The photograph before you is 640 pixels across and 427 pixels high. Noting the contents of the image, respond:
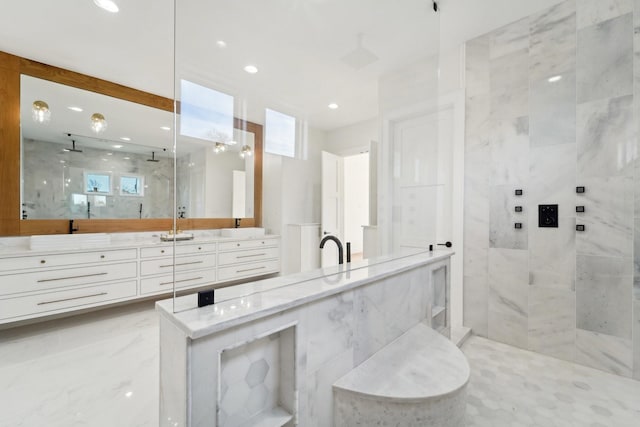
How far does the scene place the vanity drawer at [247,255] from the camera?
2213 millimetres

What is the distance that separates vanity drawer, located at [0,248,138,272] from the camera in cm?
222

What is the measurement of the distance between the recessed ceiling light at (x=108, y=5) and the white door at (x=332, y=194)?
188cm

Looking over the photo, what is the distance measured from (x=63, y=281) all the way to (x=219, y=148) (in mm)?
2031

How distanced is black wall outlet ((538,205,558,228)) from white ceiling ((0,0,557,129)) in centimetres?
156

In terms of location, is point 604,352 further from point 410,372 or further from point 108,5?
point 108,5

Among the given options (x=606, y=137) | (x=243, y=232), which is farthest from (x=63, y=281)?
(x=606, y=137)

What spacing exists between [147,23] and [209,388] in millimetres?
2636

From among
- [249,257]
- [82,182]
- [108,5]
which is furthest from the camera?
[82,182]

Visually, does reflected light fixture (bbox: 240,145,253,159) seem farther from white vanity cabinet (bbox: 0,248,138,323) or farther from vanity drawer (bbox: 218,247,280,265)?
white vanity cabinet (bbox: 0,248,138,323)

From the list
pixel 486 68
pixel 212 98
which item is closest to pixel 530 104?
pixel 486 68

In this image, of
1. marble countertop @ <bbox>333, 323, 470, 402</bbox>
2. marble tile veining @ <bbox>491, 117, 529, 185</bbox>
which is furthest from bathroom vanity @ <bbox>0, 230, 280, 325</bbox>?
marble tile veining @ <bbox>491, 117, 529, 185</bbox>

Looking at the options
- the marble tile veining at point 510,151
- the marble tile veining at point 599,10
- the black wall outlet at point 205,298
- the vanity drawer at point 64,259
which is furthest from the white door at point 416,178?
the vanity drawer at point 64,259

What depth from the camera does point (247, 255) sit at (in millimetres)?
2521

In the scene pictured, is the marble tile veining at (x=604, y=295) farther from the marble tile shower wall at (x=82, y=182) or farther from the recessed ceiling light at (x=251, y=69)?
the marble tile shower wall at (x=82, y=182)
